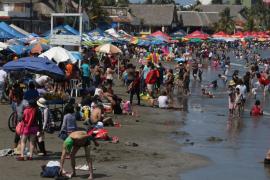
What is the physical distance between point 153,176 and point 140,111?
11800 mm

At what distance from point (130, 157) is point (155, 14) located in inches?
3943

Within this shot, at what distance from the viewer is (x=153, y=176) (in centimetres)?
1314

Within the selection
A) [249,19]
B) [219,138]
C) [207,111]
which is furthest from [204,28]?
[219,138]

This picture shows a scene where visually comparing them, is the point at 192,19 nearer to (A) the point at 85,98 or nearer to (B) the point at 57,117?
(A) the point at 85,98

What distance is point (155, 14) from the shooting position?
114 metres

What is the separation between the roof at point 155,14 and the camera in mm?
112938

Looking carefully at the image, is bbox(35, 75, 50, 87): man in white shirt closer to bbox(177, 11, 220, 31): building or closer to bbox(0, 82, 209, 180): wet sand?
bbox(0, 82, 209, 180): wet sand

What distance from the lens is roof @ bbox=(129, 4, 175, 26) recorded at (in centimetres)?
11294

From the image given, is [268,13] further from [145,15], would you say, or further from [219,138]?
[219,138]

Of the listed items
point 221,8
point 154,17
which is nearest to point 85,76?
point 154,17

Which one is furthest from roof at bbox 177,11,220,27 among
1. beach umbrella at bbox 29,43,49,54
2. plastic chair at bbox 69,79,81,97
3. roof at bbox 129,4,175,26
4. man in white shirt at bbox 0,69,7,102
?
man in white shirt at bbox 0,69,7,102

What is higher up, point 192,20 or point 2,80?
point 192,20

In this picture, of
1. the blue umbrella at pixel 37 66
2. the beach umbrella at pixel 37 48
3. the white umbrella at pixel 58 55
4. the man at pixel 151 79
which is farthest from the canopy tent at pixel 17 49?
the blue umbrella at pixel 37 66

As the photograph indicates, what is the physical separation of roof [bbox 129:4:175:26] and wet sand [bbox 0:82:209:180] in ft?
302
